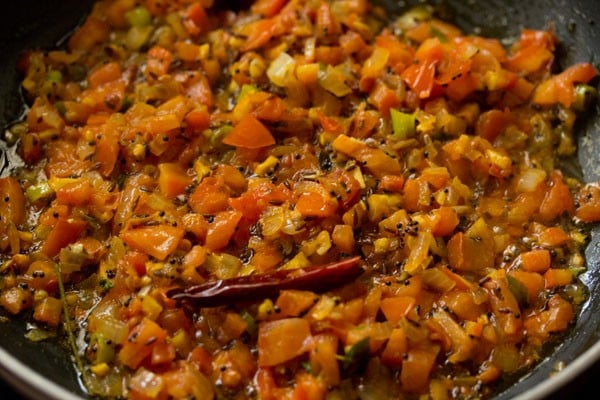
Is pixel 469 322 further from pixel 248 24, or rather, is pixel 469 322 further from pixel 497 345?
pixel 248 24

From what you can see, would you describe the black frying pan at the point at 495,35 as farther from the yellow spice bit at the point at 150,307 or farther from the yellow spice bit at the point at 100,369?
the yellow spice bit at the point at 150,307

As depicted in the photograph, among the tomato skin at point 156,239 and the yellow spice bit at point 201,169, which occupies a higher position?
the yellow spice bit at point 201,169

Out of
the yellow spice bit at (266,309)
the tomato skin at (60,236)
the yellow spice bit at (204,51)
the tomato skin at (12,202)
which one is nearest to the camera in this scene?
the yellow spice bit at (266,309)

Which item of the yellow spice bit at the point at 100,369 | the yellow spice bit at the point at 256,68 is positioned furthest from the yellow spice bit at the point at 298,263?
the yellow spice bit at the point at 256,68

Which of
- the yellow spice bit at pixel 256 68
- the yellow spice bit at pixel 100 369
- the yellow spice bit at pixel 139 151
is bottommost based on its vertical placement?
the yellow spice bit at pixel 100 369

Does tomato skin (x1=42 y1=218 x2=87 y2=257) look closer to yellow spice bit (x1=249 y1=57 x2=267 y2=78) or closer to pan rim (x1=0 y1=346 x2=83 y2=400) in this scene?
pan rim (x1=0 y1=346 x2=83 y2=400)

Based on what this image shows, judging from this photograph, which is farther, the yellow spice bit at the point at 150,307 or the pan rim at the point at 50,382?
the yellow spice bit at the point at 150,307

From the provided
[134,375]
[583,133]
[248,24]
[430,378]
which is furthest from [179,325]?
[583,133]

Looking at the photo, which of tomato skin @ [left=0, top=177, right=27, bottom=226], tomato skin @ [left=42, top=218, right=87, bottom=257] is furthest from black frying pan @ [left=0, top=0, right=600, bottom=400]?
tomato skin @ [left=42, top=218, right=87, bottom=257]

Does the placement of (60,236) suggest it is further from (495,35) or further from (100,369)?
(495,35)
